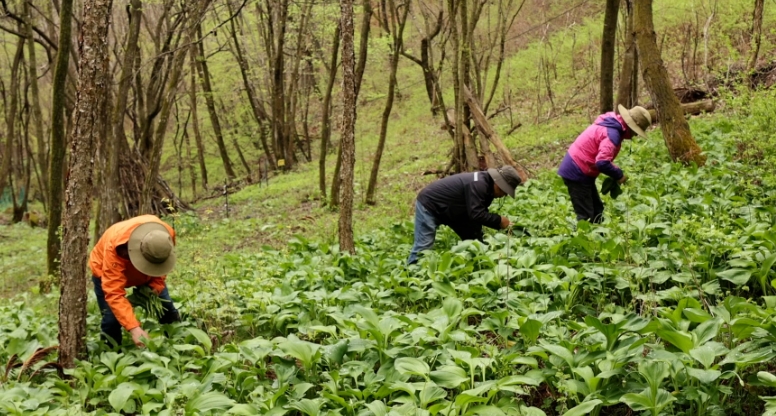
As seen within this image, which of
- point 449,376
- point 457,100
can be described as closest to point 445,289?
point 449,376

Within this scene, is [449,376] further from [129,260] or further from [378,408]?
[129,260]

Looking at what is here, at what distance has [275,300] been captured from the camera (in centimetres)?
602

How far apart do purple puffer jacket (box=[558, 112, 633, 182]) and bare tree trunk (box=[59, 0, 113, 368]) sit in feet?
16.6

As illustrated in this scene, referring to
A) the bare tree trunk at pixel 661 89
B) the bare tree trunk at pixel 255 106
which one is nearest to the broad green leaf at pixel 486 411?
the bare tree trunk at pixel 661 89

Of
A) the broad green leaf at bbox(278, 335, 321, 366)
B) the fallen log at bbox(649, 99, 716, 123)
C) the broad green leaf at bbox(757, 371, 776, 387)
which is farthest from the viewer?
the fallen log at bbox(649, 99, 716, 123)

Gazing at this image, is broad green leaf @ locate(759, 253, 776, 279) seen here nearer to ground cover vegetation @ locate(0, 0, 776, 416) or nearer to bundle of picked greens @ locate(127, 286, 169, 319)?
ground cover vegetation @ locate(0, 0, 776, 416)

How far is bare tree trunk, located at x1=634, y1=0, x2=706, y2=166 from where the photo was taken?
31.0ft

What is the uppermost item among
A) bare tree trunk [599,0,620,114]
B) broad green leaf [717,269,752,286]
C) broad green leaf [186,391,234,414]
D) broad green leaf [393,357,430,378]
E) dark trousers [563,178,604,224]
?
bare tree trunk [599,0,620,114]

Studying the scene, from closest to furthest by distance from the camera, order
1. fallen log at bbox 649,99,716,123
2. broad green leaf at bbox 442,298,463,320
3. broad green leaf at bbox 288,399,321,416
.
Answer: broad green leaf at bbox 288,399,321,416, broad green leaf at bbox 442,298,463,320, fallen log at bbox 649,99,716,123

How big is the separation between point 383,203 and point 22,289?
282 inches

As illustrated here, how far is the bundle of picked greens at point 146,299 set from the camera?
5.58 meters

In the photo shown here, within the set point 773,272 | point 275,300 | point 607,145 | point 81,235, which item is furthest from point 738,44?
point 81,235

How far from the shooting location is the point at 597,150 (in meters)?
7.33

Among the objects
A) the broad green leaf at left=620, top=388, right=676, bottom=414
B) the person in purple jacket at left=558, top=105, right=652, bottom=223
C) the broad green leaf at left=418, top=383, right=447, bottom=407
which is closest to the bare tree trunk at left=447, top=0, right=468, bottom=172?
the person in purple jacket at left=558, top=105, right=652, bottom=223
